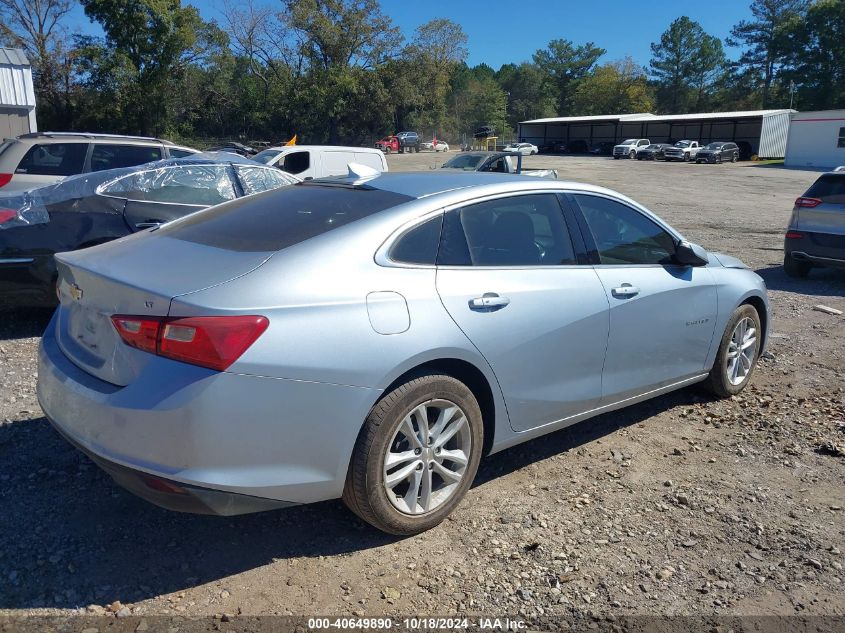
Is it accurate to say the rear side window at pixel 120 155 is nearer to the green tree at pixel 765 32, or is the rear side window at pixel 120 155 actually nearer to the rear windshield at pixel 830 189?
the rear windshield at pixel 830 189

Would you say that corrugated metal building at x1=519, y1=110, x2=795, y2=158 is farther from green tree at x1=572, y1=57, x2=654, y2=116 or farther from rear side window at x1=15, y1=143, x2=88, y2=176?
rear side window at x1=15, y1=143, x2=88, y2=176

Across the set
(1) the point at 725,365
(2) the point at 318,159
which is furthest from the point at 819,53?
(1) the point at 725,365

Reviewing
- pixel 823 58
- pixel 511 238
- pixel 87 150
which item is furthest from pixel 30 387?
pixel 823 58

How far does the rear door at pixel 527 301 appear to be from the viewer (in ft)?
11.2

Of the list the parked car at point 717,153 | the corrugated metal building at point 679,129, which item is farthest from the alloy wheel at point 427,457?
the corrugated metal building at point 679,129

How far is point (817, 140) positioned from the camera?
4997cm

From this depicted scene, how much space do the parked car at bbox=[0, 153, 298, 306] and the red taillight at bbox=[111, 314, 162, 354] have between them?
3.64 m

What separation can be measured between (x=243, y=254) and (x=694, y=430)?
10.5ft

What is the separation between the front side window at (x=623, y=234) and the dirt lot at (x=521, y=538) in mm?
1160

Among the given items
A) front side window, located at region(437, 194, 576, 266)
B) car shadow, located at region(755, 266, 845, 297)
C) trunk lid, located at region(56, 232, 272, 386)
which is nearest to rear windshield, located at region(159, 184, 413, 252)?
trunk lid, located at region(56, 232, 272, 386)

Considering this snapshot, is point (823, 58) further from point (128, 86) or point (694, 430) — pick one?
point (694, 430)

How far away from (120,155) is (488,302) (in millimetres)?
8003

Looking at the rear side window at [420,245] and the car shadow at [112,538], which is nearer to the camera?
the car shadow at [112,538]

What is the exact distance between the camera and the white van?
49.6 ft
